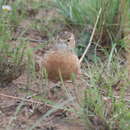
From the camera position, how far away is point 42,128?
275cm

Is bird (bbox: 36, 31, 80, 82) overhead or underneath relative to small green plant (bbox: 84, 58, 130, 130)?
overhead

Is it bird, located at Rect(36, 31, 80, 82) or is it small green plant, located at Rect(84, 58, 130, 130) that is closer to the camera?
small green plant, located at Rect(84, 58, 130, 130)

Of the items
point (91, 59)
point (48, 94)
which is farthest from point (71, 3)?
point (48, 94)

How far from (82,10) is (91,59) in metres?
0.68

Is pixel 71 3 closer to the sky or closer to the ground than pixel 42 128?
closer to the sky

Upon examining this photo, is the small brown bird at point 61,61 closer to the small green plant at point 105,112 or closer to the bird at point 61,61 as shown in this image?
the bird at point 61,61

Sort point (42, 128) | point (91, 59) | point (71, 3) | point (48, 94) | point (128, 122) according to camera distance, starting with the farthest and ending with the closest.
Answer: point (71, 3), point (91, 59), point (48, 94), point (42, 128), point (128, 122)

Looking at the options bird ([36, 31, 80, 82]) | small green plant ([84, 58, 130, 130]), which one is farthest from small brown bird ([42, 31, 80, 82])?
small green plant ([84, 58, 130, 130])

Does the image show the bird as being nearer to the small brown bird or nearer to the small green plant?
the small brown bird

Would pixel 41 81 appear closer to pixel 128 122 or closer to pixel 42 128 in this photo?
pixel 42 128

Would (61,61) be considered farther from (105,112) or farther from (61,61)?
Answer: (105,112)

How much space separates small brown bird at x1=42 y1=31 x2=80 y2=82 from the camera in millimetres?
2992

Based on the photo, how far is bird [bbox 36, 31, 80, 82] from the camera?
2.99 m

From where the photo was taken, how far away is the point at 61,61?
9.84ft
